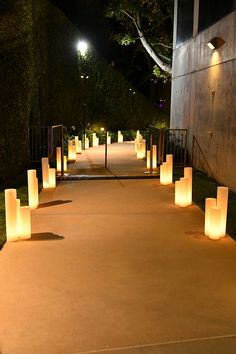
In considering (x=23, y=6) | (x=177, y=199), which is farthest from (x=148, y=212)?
(x=23, y=6)

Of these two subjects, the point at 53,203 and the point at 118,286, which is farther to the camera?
the point at 53,203

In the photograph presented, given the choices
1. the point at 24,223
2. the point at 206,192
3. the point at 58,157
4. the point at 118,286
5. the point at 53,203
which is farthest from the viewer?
the point at 58,157

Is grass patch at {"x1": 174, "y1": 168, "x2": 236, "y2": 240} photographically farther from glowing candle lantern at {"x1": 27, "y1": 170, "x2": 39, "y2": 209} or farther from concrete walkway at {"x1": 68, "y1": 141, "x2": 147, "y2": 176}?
glowing candle lantern at {"x1": 27, "y1": 170, "x2": 39, "y2": 209}

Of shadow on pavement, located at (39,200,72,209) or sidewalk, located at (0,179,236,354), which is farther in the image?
shadow on pavement, located at (39,200,72,209)

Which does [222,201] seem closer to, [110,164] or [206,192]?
[206,192]

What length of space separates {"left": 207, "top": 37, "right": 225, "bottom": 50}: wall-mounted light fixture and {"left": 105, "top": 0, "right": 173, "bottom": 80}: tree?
398 inches

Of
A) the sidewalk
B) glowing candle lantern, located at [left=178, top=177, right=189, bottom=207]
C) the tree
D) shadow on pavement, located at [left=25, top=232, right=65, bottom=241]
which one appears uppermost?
the tree

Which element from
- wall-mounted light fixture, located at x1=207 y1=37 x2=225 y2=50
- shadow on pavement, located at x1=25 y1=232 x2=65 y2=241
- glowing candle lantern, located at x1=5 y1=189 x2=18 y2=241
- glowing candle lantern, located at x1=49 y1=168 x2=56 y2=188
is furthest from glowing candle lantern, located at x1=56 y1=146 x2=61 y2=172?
glowing candle lantern, located at x1=5 y1=189 x2=18 y2=241

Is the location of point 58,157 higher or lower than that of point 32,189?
higher

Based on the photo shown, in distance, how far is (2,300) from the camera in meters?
4.46

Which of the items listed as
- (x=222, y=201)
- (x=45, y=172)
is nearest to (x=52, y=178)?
(x=45, y=172)

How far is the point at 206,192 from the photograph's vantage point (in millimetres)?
10219

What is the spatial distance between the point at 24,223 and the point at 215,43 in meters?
7.59

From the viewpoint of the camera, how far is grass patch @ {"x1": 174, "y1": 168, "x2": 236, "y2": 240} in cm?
754
